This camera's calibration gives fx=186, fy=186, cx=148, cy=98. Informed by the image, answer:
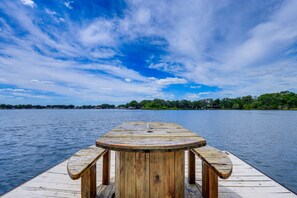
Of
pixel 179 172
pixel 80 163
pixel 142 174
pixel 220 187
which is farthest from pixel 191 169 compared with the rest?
pixel 80 163

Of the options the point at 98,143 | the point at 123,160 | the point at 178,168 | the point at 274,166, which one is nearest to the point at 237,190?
the point at 178,168

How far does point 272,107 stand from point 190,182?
10821 centimetres

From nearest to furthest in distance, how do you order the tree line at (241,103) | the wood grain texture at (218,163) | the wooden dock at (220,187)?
the wood grain texture at (218,163), the wooden dock at (220,187), the tree line at (241,103)

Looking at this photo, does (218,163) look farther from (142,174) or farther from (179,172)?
(142,174)

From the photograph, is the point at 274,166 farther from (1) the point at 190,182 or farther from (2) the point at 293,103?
(2) the point at 293,103

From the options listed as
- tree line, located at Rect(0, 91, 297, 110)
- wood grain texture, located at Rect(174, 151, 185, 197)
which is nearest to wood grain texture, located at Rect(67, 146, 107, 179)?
wood grain texture, located at Rect(174, 151, 185, 197)

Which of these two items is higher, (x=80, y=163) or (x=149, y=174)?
(x=80, y=163)

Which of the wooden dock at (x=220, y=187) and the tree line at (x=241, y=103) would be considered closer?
the wooden dock at (x=220, y=187)

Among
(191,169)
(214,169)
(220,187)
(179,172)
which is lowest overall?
(220,187)

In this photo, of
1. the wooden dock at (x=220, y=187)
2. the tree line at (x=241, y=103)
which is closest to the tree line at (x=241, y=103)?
the tree line at (x=241, y=103)

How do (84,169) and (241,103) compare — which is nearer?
(84,169)

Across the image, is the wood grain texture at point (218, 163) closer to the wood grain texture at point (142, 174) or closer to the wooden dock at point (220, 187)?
the wood grain texture at point (142, 174)

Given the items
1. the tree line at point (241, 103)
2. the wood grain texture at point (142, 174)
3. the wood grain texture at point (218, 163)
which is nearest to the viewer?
the wood grain texture at point (218, 163)

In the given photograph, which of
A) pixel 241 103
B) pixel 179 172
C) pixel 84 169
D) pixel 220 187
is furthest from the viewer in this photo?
pixel 241 103
